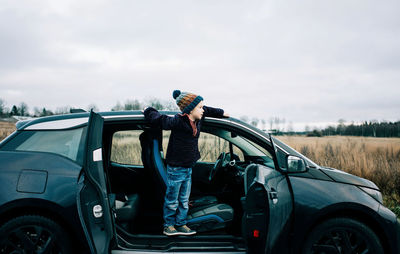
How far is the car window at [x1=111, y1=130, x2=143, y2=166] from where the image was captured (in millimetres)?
4195

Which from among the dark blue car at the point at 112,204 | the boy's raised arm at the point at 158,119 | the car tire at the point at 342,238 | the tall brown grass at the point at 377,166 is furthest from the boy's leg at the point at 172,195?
the tall brown grass at the point at 377,166

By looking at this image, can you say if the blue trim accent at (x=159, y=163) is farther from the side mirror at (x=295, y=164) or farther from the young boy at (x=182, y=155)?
the side mirror at (x=295, y=164)

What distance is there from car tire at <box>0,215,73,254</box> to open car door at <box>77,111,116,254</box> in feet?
0.99

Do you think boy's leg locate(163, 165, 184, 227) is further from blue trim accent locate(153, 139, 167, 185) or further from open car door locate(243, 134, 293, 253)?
open car door locate(243, 134, 293, 253)

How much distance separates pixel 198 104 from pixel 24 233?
6.53ft

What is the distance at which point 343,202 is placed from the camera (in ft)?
7.99

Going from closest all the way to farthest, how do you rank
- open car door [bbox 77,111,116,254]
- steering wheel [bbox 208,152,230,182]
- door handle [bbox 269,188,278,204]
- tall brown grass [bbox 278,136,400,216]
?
open car door [bbox 77,111,116,254] < door handle [bbox 269,188,278,204] < steering wheel [bbox 208,152,230,182] < tall brown grass [bbox 278,136,400,216]

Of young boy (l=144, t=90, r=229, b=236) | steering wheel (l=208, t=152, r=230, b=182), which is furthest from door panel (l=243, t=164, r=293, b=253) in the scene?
steering wheel (l=208, t=152, r=230, b=182)

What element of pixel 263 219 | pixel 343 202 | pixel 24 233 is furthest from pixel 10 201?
pixel 343 202

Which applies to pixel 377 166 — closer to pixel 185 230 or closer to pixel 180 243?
pixel 185 230

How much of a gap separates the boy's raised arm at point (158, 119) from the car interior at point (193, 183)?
212 mm

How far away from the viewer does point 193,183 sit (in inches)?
159

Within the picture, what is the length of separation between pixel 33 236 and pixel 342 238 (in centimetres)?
273

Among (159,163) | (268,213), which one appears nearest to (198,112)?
(159,163)
